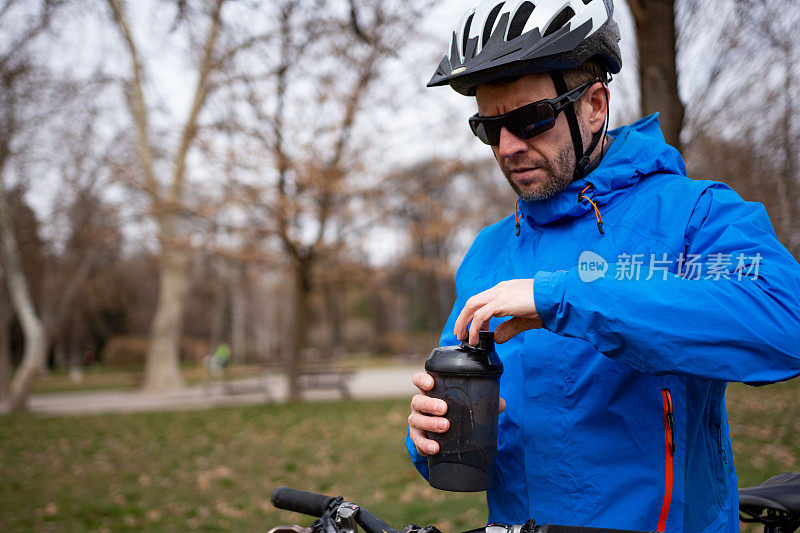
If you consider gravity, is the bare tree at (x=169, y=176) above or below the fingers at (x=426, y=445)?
above

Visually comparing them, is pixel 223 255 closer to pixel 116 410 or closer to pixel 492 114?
pixel 116 410

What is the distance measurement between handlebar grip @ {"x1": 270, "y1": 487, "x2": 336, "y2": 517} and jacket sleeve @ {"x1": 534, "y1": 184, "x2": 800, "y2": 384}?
0.85 meters

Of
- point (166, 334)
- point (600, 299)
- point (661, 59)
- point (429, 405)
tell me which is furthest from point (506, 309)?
point (166, 334)

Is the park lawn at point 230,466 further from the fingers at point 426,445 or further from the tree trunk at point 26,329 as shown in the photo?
the fingers at point 426,445

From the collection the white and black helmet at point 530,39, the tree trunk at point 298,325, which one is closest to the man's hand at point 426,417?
the white and black helmet at point 530,39

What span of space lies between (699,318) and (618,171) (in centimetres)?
55

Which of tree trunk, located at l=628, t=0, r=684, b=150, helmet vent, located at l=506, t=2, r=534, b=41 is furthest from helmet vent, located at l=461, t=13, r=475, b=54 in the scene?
tree trunk, located at l=628, t=0, r=684, b=150

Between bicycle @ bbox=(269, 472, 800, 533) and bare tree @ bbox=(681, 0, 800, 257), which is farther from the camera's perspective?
bare tree @ bbox=(681, 0, 800, 257)

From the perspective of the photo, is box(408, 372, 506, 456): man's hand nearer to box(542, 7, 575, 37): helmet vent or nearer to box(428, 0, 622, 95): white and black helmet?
box(428, 0, 622, 95): white and black helmet

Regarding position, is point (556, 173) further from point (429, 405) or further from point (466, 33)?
point (429, 405)

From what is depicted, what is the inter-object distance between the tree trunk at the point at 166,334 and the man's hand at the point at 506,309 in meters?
22.2

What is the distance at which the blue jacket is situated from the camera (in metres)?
1.30

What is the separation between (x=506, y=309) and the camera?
144 centimetres

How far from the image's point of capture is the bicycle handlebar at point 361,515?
1.38 meters
